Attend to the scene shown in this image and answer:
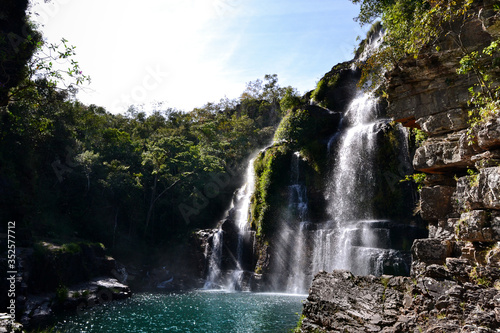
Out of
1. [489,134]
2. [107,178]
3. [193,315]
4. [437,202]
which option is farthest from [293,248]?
[107,178]

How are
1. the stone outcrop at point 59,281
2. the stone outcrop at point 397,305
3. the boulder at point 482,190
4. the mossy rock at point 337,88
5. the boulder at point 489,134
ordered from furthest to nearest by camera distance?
1. the mossy rock at point 337,88
2. the stone outcrop at point 59,281
3. the boulder at point 489,134
4. the boulder at point 482,190
5. the stone outcrop at point 397,305

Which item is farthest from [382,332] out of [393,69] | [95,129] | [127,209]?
[95,129]

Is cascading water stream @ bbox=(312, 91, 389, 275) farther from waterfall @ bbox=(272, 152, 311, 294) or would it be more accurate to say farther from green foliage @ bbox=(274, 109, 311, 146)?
green foliage @ bbox=(274, 109, 311, 146)

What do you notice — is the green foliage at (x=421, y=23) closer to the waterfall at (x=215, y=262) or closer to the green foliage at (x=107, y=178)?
the waterfall at (x=215, y=262)

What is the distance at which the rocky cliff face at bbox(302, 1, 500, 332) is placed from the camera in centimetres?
580

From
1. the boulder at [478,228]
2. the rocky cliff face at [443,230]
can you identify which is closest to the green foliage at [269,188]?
the rocky cliff face at [443,230]

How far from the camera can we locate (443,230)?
7762 mm

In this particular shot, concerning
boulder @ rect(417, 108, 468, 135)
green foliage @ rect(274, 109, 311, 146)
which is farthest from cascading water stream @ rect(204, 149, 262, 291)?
boulder @ rect(417, 108, 468, 135)

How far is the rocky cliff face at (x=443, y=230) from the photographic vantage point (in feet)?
19.0

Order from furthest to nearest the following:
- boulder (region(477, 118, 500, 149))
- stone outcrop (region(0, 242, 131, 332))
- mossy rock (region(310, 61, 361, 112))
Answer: mossy rock (region(310, 61, 361, 112))
stone outcrop (region(0, 242, 131, 332))
boulder (region(477, 118, 500, 149))

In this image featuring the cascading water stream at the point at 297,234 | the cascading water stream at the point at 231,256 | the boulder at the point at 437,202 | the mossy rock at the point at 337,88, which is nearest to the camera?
the boulder at the point at 437,202

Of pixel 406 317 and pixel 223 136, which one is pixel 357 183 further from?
pixel 223 136

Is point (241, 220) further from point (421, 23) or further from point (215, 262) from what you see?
point (421, 23)

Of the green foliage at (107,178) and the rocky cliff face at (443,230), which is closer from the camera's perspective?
the rocky cliff face at (443,230)
